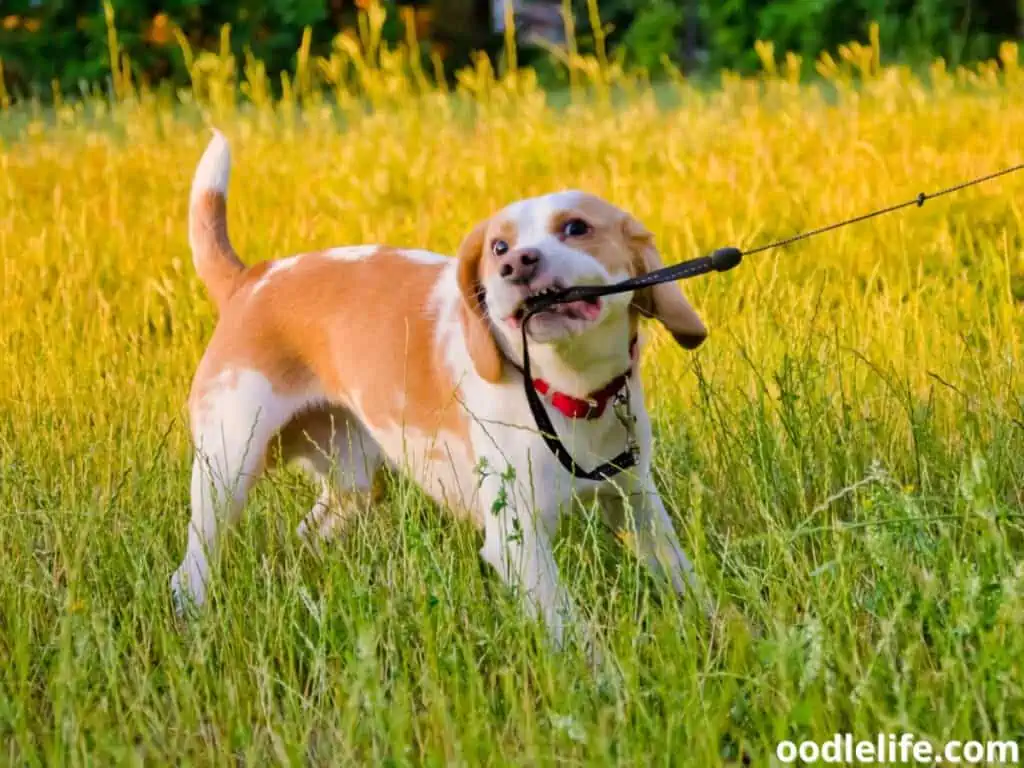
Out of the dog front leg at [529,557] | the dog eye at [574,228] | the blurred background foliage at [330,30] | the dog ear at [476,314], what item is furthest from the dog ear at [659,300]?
the blurred background foliage at [330,30]

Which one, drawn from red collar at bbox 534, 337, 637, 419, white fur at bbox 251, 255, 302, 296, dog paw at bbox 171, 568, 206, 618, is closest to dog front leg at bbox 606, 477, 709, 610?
red collar at bbox 534, 337, 637, 419

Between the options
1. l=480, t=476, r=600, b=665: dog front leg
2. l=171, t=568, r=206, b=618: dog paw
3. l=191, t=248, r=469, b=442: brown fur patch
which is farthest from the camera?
l=191, t=248, r=469, b=442: brown fur patch

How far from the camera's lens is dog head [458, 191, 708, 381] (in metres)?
2.82

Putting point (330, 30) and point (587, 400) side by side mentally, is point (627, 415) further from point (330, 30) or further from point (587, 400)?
point (330, 30)

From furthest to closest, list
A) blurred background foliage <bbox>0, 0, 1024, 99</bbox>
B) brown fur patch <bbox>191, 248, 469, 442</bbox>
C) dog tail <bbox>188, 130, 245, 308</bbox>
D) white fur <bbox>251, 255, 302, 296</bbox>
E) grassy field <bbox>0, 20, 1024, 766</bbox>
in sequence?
blurred background foliage <bbox>0, 0, 1024, 99</bbox> → dog tail <bbox>188, 130, 245, 308</bbox> → white fur <bbox>251, 255, 302, 296</bbox> → brown fur patch <bbox>191, 248, 469, 442</bbox> → grassy field <bbox>0, 20, 1024, 766</bbox>

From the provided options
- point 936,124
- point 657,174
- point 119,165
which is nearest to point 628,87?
point 657,174

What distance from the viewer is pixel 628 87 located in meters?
7.52

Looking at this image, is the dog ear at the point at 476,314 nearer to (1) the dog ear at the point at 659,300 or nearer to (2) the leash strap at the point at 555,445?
(2) the leash strap at the point at 555,445

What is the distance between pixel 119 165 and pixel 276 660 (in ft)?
15.3

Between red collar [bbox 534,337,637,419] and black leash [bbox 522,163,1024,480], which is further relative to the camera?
red collar [bbox 534,337,637,419]

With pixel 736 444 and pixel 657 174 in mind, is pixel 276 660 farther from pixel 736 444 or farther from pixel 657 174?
pixel 657 174

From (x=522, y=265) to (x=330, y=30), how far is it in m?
9.76

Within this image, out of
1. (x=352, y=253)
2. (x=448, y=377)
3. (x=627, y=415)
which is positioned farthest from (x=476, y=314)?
(x=352, y=253)

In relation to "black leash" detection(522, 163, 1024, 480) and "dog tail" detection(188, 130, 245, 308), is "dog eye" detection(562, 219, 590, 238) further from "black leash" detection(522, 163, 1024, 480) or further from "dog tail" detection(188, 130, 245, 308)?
"dog tail" detection(188, 130, 245, 308)
